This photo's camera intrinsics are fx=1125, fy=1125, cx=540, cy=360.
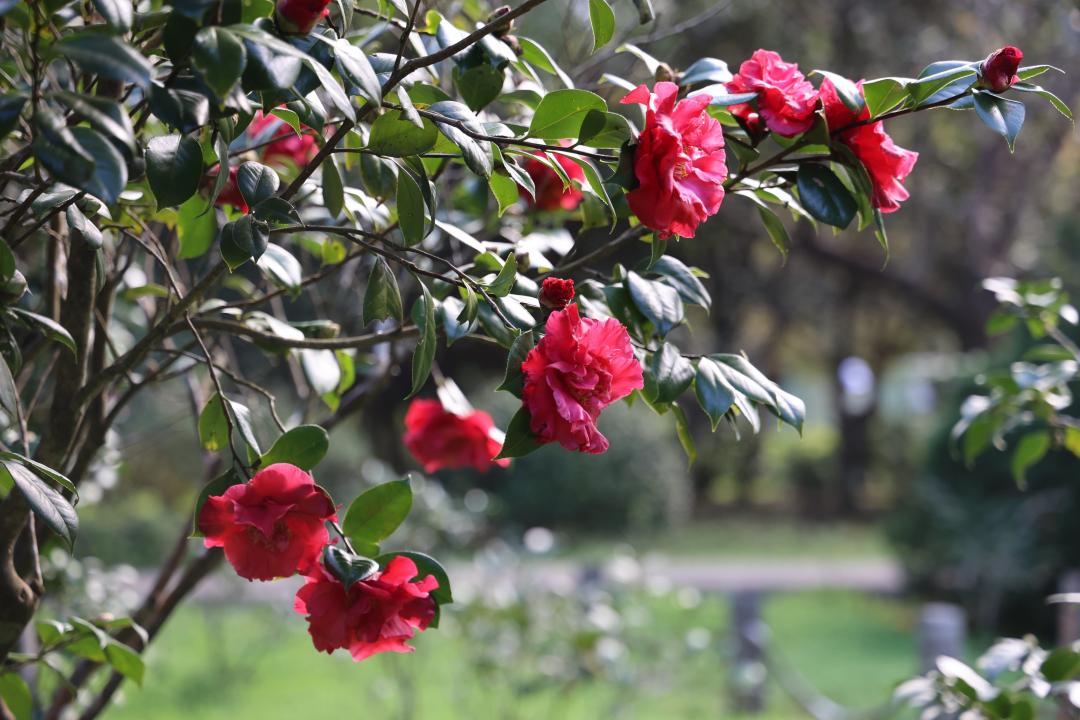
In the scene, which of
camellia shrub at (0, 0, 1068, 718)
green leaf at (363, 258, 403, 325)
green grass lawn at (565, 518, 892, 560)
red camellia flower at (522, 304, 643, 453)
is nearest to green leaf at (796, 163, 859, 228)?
camellia shrub at (0, 0, 1068, 718)

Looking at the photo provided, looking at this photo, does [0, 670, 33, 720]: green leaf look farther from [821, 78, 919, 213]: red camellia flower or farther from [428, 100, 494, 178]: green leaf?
[821, 78, 919, 213]: red camellia flower

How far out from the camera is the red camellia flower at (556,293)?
32.3 inches

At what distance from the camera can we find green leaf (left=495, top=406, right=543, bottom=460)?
0.83 metres

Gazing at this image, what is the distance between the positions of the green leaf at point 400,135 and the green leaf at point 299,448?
8.8 inches

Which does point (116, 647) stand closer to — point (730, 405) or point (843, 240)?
point (730, 405)

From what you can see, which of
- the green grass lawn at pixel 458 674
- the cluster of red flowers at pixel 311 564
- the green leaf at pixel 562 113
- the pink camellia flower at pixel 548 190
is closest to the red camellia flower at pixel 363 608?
the cluster of red flowers at pixel 311 564

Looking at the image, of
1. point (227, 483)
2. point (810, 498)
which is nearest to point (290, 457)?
point (227, 483)

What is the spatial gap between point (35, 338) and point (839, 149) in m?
0.94

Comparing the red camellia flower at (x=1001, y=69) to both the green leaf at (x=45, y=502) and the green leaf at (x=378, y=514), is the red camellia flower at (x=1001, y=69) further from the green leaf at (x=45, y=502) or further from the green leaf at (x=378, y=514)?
the green leaf at (x=45, y=502)

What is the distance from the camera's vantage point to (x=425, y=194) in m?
0.93

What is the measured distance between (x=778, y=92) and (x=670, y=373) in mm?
246

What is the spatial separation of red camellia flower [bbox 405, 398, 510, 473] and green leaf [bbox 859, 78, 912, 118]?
57 cm

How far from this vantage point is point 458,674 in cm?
528

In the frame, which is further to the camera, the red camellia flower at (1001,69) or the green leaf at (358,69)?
the red camellia flower at (1001,69)
